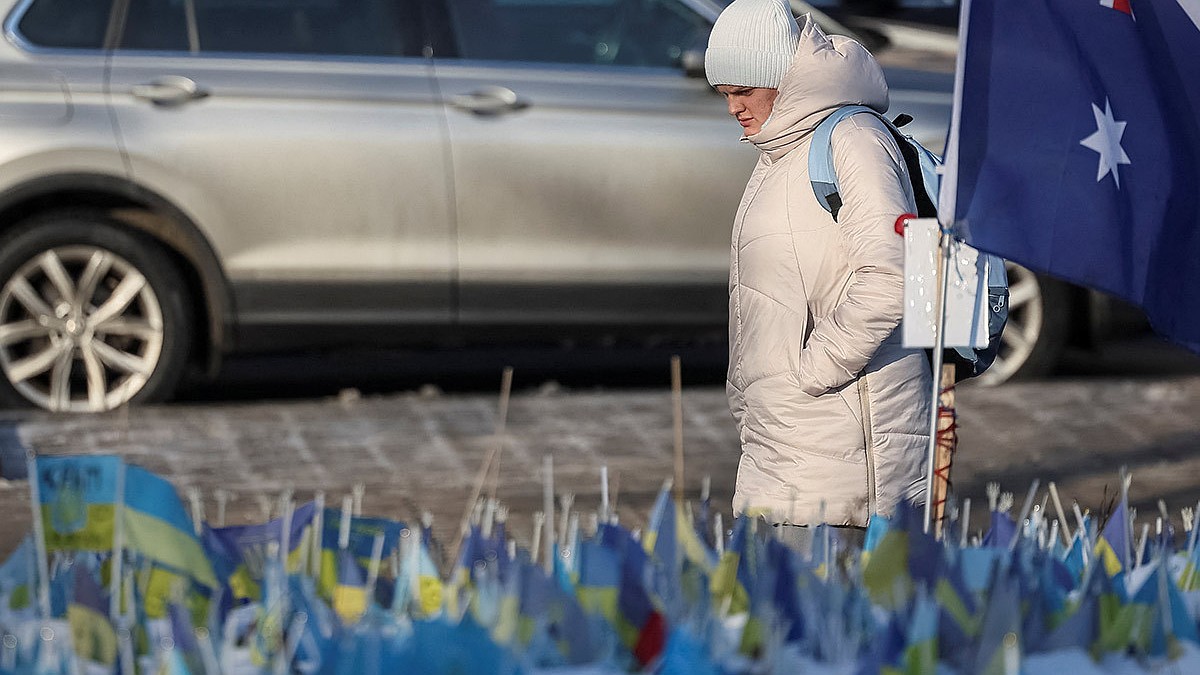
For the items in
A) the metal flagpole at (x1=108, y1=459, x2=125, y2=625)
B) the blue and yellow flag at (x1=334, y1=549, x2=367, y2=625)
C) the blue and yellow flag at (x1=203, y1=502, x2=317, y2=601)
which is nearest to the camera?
the metal flagpole at (x1=108, y1=459, x2=125, y2=625)

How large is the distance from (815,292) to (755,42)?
443mm

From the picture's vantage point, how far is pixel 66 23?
23.7 ft

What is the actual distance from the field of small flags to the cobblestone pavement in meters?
2.64

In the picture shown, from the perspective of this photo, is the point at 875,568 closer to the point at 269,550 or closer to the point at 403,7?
the point at 269,550

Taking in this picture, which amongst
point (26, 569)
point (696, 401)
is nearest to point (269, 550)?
point (26, 569)

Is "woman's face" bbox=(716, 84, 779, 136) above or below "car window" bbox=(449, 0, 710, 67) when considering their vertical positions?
below

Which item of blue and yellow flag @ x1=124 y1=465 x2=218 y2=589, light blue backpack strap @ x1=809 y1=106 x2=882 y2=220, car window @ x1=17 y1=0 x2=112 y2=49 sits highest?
car window @ x1=17 y1=0 x2=112 y2=49

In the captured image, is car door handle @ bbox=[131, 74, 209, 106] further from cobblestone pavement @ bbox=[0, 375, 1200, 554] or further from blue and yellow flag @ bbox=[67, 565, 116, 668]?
blue and yellow flag @ bbox=[67, 565, 116, 668]

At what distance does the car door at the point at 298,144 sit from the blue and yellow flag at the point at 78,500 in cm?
454

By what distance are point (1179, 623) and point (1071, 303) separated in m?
5.78

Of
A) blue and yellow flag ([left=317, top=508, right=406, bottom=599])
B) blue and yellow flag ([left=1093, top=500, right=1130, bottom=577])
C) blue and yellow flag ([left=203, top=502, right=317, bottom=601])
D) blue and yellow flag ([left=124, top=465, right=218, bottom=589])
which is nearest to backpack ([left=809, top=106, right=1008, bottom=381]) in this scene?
blue and yellow flag ([left=1093, top=500, right=1130, bottom=577])

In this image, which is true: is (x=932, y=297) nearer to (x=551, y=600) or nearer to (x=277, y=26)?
(x=551, y=600)

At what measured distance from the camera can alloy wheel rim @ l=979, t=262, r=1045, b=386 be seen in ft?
26.3

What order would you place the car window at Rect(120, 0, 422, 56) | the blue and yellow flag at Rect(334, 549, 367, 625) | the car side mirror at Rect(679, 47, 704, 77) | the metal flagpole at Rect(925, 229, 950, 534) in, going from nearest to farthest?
the blue and yellow flag at Rect(334, 549, 367, 625) → the metal flagpole at Rect(925, 229, 950, 534) → the car window at Rect(120, 0, 422, 56) → the car side mirror at Rect(679, 47, 704, 77)
